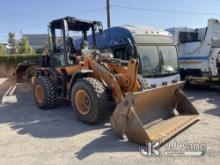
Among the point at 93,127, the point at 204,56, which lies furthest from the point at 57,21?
the point at 204,56

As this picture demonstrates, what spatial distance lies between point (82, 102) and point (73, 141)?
1421mm

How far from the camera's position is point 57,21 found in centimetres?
738

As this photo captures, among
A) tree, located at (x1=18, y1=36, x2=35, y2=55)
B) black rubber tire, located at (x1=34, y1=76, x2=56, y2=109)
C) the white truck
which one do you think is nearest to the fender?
black rubber tire, located at (x1=34, y1=76, x2=56, y2=109)

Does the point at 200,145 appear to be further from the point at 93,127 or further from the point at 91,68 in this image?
the point at 91,68

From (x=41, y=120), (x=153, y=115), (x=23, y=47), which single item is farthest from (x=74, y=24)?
(x=23, y=47)

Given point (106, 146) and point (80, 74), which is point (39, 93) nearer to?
point (80, 74)

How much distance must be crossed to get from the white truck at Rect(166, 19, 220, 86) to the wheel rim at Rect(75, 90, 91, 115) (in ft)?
19.3

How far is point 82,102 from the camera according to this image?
6.41m

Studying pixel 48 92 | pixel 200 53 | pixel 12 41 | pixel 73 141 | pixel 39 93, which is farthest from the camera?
pixel 12 41

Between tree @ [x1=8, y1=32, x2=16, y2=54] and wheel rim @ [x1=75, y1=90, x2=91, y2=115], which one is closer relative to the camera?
wheel rim @ [x1=75, y1=90, x2=91, y2=115]

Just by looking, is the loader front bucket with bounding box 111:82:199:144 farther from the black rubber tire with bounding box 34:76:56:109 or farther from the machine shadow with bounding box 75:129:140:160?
the black rubber tire with bounding box 34:76:56:109

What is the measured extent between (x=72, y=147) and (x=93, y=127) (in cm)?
119

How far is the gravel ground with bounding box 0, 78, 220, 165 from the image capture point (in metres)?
4.28

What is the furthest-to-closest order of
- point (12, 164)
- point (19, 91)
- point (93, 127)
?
point (19, 91), point (93, 127), point (12, 164)
